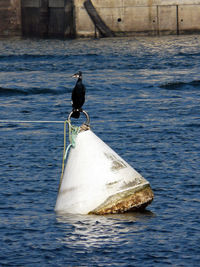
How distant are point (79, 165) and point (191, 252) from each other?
7.63ft

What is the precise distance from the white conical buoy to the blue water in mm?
210

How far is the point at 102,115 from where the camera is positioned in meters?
24.2

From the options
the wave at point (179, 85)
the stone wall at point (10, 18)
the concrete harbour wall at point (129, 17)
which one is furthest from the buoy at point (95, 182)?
the stone wall at point (10, 18)

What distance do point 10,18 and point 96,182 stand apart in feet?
211

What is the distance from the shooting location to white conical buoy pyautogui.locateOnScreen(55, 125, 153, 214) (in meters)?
11.4

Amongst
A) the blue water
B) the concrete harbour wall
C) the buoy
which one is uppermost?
the concrete harbour wall

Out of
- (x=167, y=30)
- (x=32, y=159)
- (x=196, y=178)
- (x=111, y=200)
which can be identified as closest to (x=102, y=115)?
(x=32, y=159)

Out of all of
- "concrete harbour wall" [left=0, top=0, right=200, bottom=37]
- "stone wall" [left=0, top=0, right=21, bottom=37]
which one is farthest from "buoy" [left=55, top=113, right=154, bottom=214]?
"stone wall" [left=0, top=0, right=21, bottom=37]

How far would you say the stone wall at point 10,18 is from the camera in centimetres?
7325

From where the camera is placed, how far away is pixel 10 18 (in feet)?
242

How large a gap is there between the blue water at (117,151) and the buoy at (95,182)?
0.67 ft

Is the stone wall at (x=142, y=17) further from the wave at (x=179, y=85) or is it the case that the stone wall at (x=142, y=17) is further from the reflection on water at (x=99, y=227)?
the reflection on water at (x=99, y=227)

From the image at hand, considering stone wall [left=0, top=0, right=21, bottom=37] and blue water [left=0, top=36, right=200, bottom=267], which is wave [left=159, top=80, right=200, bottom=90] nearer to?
blue water [left=0, top=36, right=200, bottom=267]

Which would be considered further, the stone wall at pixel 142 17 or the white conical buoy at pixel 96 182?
the stone wall at pixel 142 17
